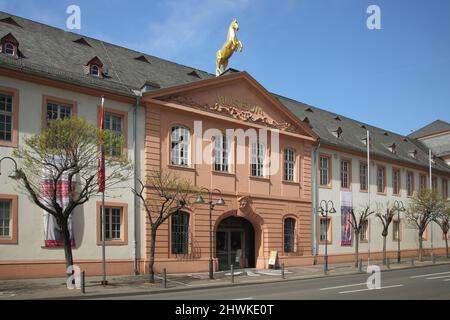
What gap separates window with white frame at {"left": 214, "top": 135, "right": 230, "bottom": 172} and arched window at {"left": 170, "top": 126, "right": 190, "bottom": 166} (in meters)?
2.06

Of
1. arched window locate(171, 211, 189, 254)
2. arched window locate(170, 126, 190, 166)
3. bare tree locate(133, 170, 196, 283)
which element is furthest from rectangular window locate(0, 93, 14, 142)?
arched window locate(171, 211, 189, 254)

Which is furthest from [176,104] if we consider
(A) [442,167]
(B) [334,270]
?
(A) [442,167]

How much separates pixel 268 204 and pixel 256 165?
2496 millimetres

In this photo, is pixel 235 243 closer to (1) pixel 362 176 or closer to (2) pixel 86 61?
(2) pixel 86 61

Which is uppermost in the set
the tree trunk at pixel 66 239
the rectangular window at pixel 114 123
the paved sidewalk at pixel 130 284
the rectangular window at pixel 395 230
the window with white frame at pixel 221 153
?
the rectangular window at pixel 114 123

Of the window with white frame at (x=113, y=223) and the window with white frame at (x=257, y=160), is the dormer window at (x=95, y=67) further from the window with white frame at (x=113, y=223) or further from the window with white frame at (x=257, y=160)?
the window with white frame at (x=257, y=160)

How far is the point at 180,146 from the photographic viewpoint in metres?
30.4

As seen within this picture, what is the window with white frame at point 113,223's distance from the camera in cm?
2677

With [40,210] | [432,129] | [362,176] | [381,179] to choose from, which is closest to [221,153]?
[40,210]

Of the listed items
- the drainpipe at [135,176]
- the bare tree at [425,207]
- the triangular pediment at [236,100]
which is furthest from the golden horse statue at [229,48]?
the bare tree at [425,207]

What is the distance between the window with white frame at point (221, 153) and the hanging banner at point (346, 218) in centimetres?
1242

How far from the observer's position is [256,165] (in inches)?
1364

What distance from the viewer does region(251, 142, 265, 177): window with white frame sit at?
113 ft

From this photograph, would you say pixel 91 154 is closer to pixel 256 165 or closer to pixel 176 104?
pixel 176 104
